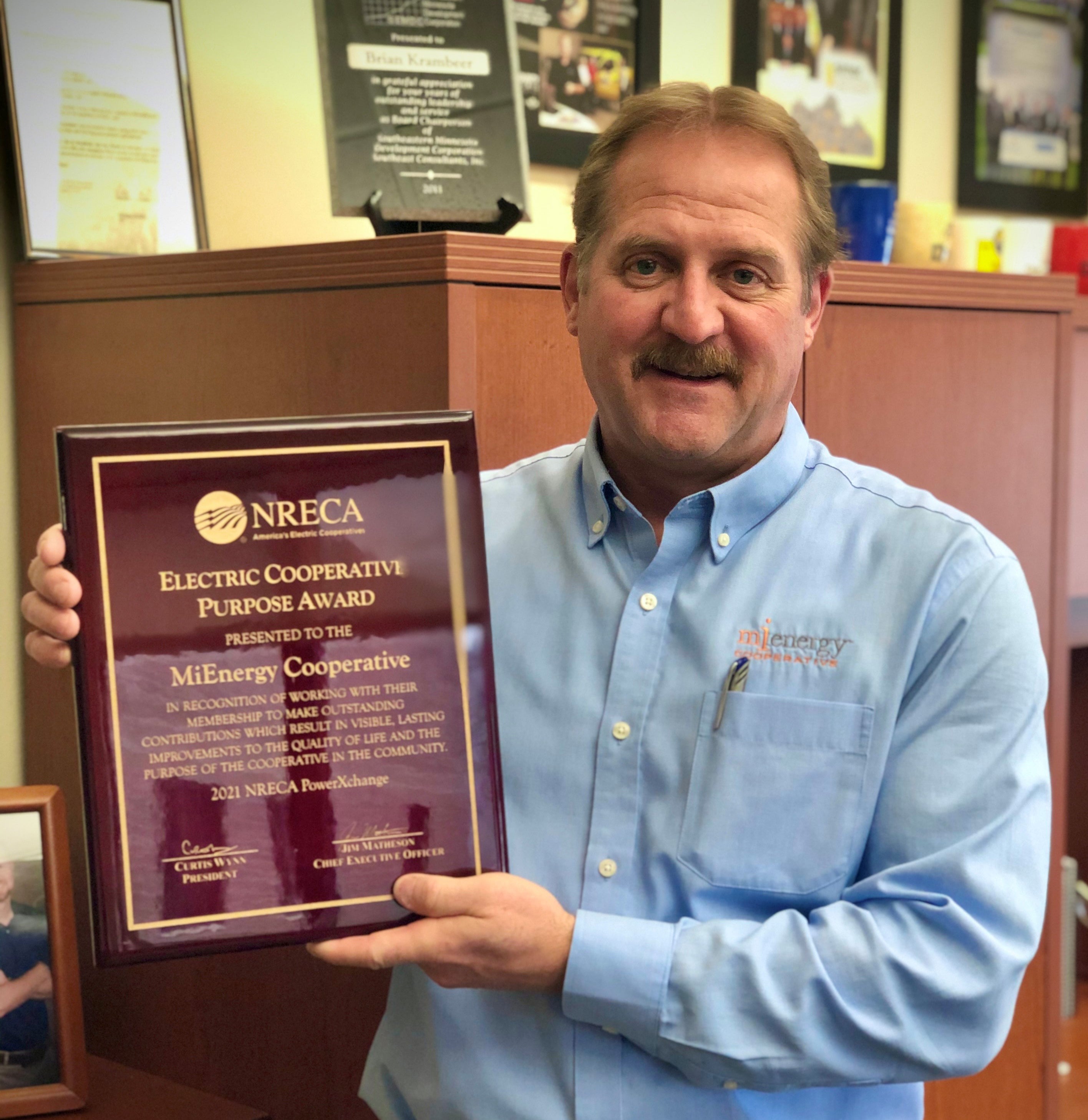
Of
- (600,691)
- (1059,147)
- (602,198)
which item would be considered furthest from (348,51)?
(1059,147)

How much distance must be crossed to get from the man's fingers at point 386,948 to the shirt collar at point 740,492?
1.24ft

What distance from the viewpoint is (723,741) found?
3.52 feet

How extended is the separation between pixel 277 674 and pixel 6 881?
1.55ft

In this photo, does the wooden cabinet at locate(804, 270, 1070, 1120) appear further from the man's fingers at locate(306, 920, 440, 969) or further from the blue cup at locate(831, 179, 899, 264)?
the man's fingers at locate(306, 920, 440, 969)

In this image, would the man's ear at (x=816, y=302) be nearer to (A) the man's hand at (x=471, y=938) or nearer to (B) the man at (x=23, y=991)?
(A) the man's hand at (x=471, y=938)

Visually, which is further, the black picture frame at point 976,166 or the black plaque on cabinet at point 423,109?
the black picture frame at point 976,166

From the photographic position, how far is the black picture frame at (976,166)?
2.61m

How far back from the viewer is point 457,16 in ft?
5.18

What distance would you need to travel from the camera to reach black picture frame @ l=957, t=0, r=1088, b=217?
261 cm

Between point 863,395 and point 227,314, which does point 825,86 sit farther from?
point 227,314

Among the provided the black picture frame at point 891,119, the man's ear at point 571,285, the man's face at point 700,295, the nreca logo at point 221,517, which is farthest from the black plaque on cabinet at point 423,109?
the black picture frame at point 891,119

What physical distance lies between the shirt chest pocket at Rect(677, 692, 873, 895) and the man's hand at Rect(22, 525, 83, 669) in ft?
1.62

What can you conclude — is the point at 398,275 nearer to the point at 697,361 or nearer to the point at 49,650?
the point at 697,361

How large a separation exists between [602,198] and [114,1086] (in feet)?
3.27
